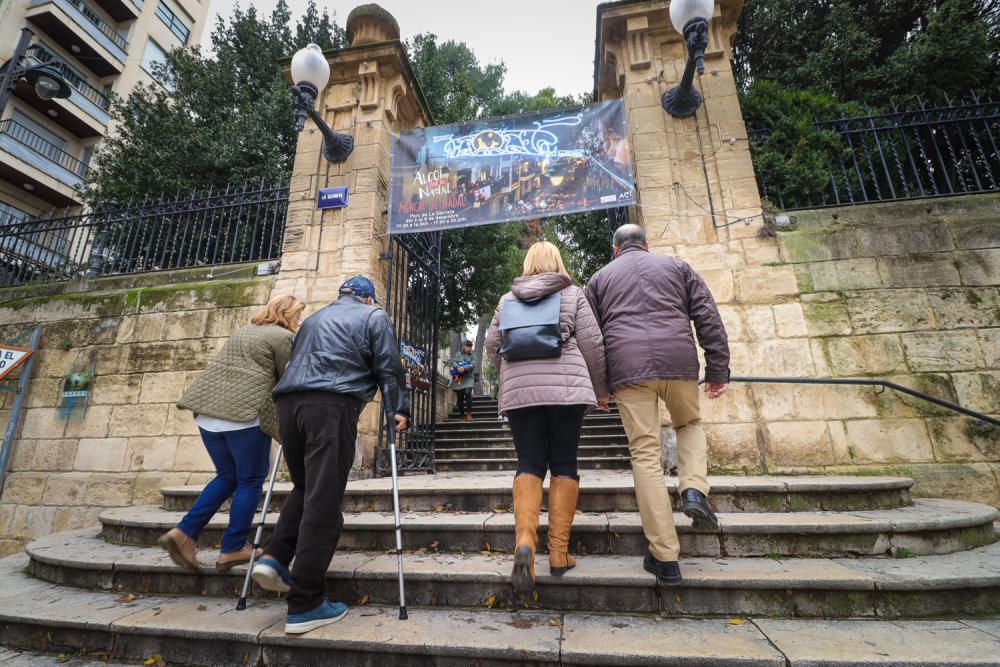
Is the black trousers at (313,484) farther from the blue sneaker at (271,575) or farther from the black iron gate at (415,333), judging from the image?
the black iron gate at (415,333)

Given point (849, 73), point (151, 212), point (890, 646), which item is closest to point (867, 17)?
point (849, 73)

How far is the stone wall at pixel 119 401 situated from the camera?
17.1ft

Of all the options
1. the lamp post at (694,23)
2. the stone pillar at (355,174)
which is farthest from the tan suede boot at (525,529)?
the lamp post at (694,23)

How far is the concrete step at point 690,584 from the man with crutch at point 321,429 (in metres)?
0.41

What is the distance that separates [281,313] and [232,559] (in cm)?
161

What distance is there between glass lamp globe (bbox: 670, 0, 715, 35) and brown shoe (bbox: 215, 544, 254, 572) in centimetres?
579

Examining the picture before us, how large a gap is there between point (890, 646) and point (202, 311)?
680cm

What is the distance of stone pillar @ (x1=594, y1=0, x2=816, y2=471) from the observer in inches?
172

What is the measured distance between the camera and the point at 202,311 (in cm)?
561

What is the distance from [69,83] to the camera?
13727 mm

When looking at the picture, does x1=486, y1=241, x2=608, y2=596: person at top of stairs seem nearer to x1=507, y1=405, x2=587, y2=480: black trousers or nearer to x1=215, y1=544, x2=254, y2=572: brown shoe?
x1=507, y1=405, x2=587, y2=480: black trousers

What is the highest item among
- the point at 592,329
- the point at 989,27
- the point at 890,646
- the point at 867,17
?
the point at 867,17

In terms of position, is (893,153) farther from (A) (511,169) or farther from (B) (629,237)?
(B) (629,237)

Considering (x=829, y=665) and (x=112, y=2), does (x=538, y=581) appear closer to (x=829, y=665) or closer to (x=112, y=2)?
(x=829, y=665)
